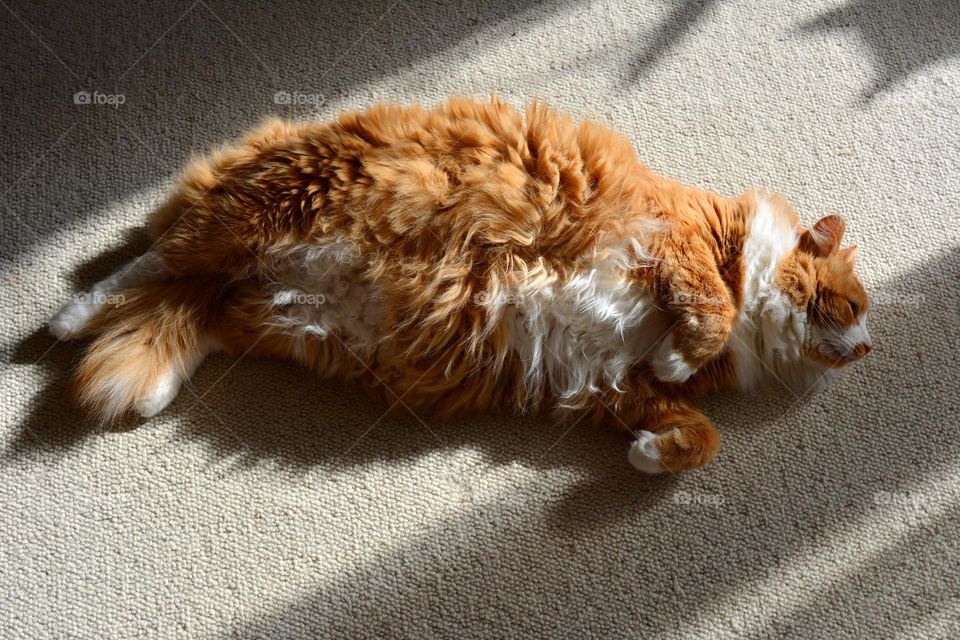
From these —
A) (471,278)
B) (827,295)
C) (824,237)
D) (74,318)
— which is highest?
(74,318)

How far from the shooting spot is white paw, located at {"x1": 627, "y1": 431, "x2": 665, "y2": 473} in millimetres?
1616

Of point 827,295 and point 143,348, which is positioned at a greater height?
point 143,348

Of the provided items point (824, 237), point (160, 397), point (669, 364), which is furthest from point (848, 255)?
point (160, 397)

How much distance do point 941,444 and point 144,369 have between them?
1.95m

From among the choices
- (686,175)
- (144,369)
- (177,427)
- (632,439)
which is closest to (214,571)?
(177,427)

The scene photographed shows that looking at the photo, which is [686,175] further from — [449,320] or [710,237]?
[449,320]

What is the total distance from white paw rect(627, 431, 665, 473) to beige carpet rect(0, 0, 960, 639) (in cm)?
10

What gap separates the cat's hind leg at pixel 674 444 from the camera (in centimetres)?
161

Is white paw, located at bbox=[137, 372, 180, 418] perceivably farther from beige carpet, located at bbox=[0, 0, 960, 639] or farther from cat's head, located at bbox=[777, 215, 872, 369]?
cat's head, located at bbox=[777, 215, 872, 369]

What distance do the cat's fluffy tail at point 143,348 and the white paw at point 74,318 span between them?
0.08 ft

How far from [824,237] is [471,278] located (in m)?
0.85

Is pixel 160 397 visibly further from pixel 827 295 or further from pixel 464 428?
pixel 827 295

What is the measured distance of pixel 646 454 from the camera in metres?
1.62

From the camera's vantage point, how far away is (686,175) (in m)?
2.04
